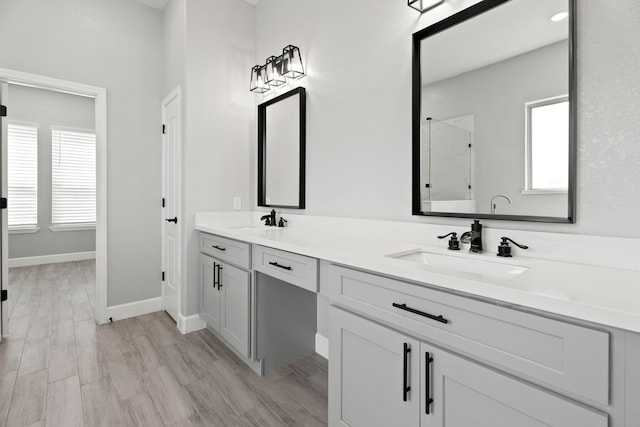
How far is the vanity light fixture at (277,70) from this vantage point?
2.49 metres

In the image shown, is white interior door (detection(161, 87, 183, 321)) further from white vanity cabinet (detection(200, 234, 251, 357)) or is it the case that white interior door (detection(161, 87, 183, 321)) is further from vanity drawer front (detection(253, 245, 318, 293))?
vanity drawer front (detection(253, 245, 318, 293))

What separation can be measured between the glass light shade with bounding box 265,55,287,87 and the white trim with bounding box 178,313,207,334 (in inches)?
82.7

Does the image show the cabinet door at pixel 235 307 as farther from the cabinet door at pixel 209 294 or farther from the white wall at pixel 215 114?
the white wall at pixel 215 114

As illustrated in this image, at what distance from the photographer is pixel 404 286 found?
1.12 meters

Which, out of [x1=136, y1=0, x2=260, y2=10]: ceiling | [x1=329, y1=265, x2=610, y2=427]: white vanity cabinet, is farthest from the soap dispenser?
[x1=136, y1=0, x2=260, y2=10]: ceiling

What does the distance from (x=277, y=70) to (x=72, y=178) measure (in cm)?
491

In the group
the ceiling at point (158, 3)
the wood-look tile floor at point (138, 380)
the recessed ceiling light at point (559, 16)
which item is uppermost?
the ceiling at point (158, 3)

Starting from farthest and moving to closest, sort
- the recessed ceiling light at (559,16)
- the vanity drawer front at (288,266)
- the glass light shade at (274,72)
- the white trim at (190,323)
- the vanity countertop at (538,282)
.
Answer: the white trim at (190,323) → the glass light shade at (274,72) → the vanity drawer front at (288,266) → the recessed ceiling light at (559,16) → the vanity countertop at (538,282)

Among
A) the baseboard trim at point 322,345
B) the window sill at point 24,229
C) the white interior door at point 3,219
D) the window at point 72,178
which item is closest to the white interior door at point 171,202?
the white interior door at point 3,219

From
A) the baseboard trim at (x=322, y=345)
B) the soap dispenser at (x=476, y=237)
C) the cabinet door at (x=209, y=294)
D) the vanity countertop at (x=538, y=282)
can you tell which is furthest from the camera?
the cabinet door at (x=209, y=294)

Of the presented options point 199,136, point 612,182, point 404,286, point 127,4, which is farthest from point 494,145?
point 127,4

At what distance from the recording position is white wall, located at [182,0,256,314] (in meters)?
A: 2.71

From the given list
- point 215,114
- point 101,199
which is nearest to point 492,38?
point 215,114

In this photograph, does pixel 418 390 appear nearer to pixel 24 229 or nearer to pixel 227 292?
pixel 227 292
